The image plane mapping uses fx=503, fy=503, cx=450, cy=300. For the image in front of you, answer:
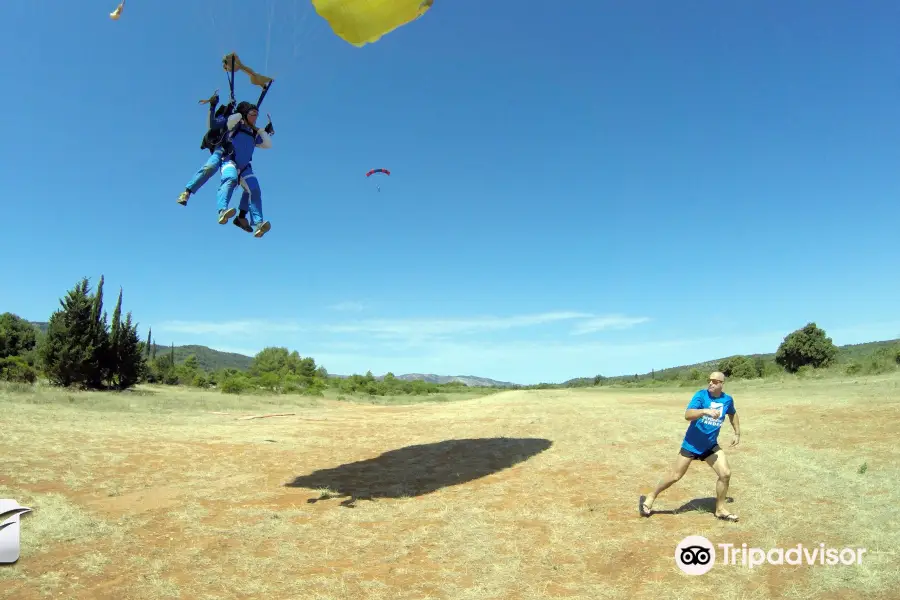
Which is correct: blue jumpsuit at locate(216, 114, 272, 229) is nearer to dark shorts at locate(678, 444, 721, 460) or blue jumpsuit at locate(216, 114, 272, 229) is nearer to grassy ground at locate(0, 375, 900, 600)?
grassy ground at locate(0, 375, 900, 600)

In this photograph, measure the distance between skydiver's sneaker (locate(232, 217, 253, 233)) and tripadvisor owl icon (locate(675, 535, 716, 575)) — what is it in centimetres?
890

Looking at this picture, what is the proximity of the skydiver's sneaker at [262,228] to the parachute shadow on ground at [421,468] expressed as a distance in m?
5.10

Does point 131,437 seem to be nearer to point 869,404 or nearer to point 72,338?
point 869,404

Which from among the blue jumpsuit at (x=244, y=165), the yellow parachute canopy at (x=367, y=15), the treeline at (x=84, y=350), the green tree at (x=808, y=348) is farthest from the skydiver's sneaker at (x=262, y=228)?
the green tree at (x=808, y=348)

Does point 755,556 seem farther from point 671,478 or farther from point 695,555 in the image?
point 671,478

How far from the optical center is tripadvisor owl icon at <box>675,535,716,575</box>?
616cm

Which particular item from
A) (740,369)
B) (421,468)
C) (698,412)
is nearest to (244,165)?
(421,468)

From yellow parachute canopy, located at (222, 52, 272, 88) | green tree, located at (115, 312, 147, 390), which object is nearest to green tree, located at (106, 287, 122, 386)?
green tree, located at (115, 312, 147, 390)

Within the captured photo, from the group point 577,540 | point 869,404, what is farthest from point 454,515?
point 869,404

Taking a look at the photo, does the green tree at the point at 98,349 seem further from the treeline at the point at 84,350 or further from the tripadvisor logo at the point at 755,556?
the tripadvisor logo at the point at 755,556

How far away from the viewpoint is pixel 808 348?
188 ft

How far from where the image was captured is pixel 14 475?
923 centimetres

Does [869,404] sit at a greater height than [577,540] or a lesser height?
greater

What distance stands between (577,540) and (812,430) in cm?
994
